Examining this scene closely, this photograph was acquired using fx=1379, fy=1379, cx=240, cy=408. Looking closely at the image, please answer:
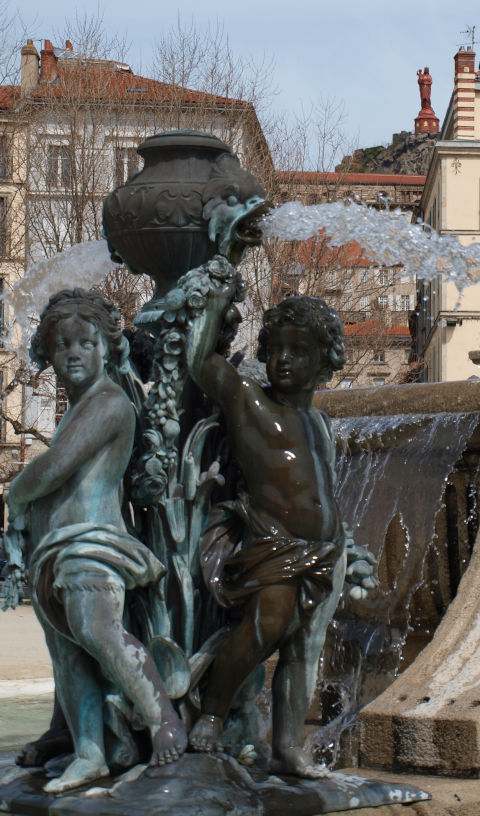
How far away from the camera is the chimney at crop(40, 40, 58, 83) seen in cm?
3272

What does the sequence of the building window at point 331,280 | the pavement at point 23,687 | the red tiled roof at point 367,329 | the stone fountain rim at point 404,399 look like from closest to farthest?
the pavement at point 23,687
the stone fountain rim at point 404,399
the building window at point 331,280
the red tiled roof at point 367,329

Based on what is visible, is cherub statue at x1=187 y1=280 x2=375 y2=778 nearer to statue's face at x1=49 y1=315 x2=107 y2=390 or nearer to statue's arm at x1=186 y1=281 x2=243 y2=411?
statue's arm at x1=186 y1=281 x2=243 y2=411

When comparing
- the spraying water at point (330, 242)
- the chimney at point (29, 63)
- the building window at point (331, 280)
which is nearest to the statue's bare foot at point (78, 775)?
the spraying water at point (330, 242)

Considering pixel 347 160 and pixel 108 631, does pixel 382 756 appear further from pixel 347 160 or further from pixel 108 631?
pixel 347 160

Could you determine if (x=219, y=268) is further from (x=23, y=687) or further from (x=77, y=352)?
(x=23, y=687)

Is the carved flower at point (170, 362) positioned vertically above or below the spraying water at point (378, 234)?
below

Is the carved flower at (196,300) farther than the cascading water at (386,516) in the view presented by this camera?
No

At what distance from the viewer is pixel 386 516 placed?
727 centimetres

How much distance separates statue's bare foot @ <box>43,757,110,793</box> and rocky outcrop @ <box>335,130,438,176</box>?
92.1 metres

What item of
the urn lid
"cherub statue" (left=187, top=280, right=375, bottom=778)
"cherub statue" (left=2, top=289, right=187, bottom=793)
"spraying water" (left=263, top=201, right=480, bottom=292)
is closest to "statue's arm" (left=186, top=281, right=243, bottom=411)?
"cherub statue" (left=187, top=280, right=375, bottom=778)

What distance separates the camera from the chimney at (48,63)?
3272 centimetres

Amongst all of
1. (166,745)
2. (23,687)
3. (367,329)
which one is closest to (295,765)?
(166,745)

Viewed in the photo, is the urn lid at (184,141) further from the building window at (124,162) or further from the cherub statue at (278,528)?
the building window at (124,162)

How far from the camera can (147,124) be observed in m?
25.3
